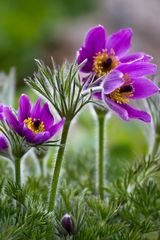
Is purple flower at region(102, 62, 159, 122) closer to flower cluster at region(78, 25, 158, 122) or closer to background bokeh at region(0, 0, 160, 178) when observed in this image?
flower cluster at region(78, 25, 158, 122)

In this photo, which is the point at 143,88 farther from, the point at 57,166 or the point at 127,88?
the point at 57,166

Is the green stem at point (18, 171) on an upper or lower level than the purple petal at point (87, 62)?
lower

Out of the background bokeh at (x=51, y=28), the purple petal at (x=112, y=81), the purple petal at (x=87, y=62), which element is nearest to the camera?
the purple petal at (x=112, y=81)

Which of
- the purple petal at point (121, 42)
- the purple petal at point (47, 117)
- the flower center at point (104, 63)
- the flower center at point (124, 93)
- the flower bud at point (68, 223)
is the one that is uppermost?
the purple petal at point (121, 42)

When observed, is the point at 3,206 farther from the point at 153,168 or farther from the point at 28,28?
the point at 28,28

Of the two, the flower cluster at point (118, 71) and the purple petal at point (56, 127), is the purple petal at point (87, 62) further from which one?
the purple petal at point (56, 127)

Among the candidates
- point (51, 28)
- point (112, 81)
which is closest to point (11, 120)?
point (112, 81)

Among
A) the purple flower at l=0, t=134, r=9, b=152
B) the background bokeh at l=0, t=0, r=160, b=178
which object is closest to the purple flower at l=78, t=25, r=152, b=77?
the purple flower at l=0, t=134, r=9, b=152

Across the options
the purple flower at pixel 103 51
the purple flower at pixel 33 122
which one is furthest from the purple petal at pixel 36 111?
the purple flower at pixel 103 51
